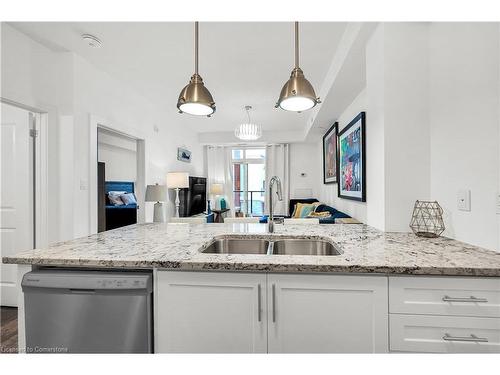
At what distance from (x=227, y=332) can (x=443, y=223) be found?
54.5 inches

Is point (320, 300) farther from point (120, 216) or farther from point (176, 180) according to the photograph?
point (120, 216)

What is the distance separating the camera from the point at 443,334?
93cm

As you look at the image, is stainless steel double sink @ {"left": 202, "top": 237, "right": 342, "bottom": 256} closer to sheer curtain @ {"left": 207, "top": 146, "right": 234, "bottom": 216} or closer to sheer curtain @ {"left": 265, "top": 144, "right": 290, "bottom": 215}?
sheer curtain @ {"left": 265, "top": 144, "right": 290, "bottom": 215}

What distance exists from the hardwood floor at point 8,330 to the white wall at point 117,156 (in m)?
2.69

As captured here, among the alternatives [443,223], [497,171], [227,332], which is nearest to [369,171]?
[443,223]

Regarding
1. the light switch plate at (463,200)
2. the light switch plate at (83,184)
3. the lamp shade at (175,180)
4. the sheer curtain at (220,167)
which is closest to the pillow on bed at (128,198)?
the lamp shade at (175,180)

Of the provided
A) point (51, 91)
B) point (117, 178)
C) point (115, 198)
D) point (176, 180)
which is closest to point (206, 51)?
point (51, 91)

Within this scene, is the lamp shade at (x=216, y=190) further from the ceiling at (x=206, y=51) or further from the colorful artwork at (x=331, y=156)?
the ceiling at (x=206, y=51)

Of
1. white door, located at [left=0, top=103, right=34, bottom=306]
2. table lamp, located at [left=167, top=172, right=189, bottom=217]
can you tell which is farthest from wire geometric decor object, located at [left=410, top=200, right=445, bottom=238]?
table lamp, located at [left=167, top=172, right=189, bottom=217]

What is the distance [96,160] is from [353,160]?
9.29 feet

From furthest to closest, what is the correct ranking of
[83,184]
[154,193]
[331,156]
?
[331,156], [154,193], [83,184]

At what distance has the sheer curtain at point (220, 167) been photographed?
6.67m
